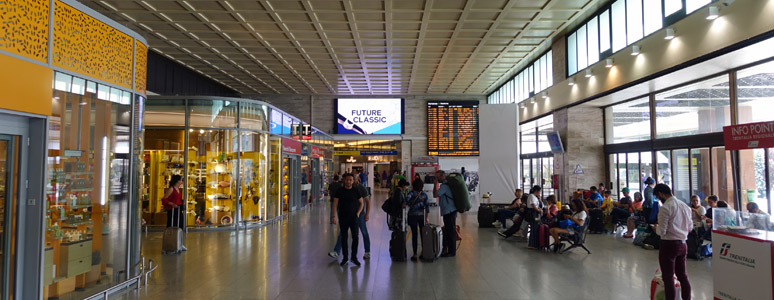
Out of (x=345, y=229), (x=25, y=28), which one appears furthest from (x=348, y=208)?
(x=25, y=28)

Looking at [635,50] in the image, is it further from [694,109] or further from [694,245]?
[694,245]

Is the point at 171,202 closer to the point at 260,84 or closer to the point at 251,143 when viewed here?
the point at 251,143

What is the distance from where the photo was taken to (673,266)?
4.31 m

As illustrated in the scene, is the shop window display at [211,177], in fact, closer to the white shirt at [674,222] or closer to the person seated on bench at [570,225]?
the person seated on bench at [570,225]

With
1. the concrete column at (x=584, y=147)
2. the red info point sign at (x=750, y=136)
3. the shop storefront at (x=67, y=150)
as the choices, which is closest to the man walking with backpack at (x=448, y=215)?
the red info point sign at (x=750, y=136)

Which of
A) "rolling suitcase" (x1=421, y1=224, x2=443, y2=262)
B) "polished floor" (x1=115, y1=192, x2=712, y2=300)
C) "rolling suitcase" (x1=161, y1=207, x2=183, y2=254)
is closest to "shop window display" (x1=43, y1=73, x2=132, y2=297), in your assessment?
"polished floor" (x1=115, y1=192, x2=712, y2=300)

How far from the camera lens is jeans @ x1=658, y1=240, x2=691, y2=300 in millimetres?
4285

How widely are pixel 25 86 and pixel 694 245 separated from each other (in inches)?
351

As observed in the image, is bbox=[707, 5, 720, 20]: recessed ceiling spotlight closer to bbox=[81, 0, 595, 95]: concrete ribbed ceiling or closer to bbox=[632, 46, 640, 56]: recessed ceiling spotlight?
bbox=[632, 46, 640, 56]: recessed ceiling spotlight

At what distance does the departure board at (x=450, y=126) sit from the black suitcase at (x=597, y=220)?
15.1 metres

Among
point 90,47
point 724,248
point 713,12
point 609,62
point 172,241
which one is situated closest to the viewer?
point 724,248

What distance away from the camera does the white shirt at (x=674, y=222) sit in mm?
4293

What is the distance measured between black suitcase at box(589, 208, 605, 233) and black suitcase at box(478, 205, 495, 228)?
7.55 feet

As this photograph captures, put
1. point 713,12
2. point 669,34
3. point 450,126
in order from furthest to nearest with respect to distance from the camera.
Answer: point 450,126
point 669,34
point 713,12
